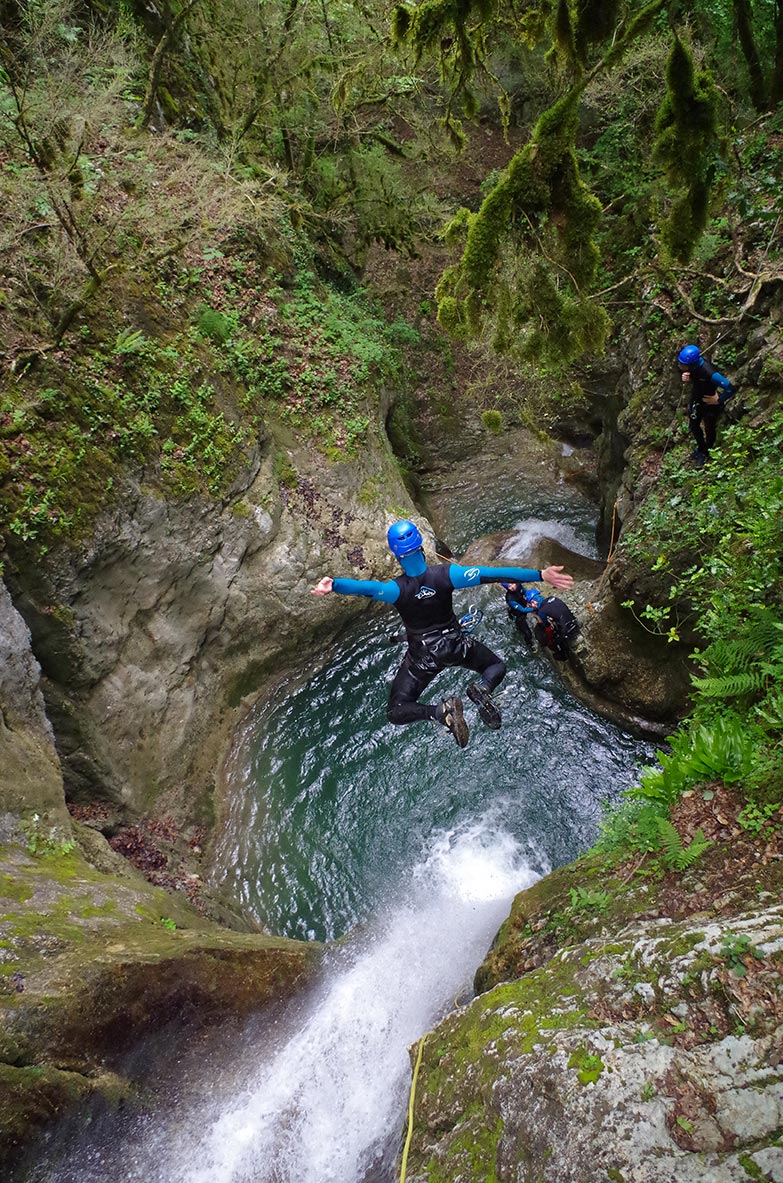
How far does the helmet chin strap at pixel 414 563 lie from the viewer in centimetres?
615

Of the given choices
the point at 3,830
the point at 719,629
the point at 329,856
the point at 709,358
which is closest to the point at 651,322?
the point at 709,358

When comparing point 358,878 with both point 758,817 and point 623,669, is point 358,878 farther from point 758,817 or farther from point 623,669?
point 758,817

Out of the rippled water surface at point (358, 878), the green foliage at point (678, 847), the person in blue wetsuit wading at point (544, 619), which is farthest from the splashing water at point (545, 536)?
the green foliage at point (678, 847)

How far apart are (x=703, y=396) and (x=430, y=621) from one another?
524 cm

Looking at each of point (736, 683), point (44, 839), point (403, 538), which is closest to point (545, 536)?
point (403, 538)

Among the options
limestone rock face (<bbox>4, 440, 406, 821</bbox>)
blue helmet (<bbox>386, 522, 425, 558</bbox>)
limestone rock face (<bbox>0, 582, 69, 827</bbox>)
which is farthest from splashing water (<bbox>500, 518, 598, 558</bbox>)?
limestone rock face (<bbox>0, 582, 69, 827</bbox>)

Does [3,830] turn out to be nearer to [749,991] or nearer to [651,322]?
[749,991]

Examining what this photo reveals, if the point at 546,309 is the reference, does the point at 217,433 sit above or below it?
above

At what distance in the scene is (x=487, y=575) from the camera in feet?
19.4

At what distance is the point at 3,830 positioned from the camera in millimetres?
5594

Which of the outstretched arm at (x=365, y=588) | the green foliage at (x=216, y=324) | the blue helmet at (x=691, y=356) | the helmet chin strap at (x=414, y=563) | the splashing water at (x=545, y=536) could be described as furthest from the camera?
the splashing water at (x=545, y=536)

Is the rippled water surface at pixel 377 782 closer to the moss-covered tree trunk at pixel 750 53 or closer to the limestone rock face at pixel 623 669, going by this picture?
the limestone rock face at pixel 623 669

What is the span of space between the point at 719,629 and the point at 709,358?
549 centimetres

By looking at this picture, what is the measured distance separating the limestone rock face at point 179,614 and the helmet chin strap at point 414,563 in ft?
13.4
